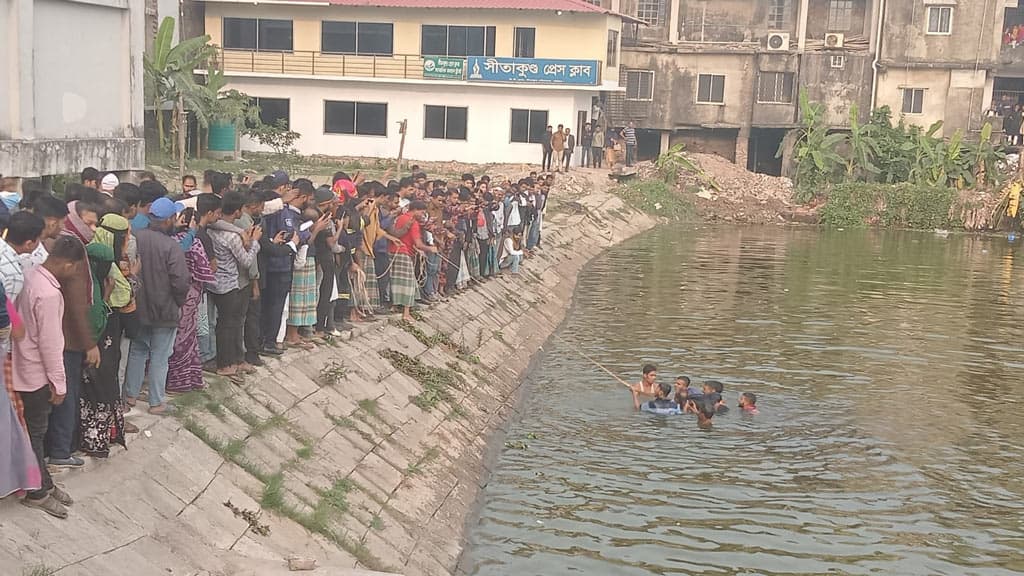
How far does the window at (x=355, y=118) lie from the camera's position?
4456cm

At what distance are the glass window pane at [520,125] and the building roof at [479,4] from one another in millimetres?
3872

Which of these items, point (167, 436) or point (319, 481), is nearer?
point (167, 436)

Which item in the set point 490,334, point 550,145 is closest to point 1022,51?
point 550,145

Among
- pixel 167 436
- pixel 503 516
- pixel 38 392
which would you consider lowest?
pixel 503 516

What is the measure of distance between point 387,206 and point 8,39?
18.4 feet

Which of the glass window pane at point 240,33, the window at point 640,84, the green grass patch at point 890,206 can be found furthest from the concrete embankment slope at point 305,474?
the window at point 640,84

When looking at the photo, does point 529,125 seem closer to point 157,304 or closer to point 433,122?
point 433,122

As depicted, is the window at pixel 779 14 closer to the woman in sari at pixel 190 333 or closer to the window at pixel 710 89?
the window at pixel 710 89

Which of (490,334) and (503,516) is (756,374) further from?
(503,516)

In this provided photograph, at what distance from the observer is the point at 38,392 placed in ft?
26.1

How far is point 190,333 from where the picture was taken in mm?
10750

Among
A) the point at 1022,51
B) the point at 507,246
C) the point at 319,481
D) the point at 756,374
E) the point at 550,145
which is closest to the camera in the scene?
the point at 319,481

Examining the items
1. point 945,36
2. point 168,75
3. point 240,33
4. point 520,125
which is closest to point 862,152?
point 945,36

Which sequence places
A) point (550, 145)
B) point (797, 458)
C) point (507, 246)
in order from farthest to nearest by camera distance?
point (550, 145) < point (507, 246) < point (797, 458)
